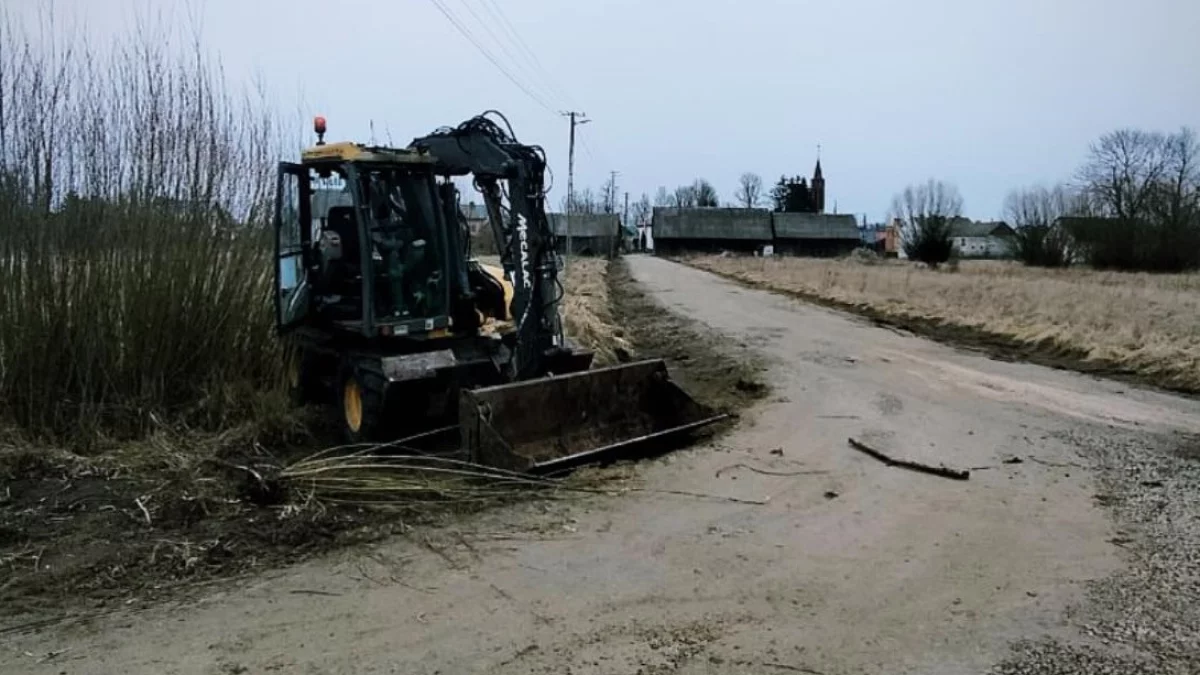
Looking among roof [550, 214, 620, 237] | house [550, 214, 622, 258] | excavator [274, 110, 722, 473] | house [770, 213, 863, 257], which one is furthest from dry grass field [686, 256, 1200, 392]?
house [770, 213, 863, 257]

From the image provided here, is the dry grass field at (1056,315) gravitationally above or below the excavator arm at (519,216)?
below

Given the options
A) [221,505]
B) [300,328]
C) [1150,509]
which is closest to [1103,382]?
[1150,509]

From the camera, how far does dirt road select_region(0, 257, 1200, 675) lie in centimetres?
426

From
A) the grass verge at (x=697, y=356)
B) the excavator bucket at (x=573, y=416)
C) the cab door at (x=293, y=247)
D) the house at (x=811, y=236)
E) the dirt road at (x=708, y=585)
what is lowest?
the dirt road at (x=708, y=585)

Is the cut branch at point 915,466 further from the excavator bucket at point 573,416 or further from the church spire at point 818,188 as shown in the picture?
the church spire at point 818,188

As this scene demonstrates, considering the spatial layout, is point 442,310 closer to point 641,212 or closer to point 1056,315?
point 1056,315

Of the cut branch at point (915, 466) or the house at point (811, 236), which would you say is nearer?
the cut branch at point (915, 466)

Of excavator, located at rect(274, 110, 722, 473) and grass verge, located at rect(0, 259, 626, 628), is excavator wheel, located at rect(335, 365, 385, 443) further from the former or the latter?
grass verge, located at rect(0, 259, 626, 628)

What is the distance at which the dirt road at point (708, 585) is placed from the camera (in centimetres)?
426

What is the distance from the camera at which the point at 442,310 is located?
8289mm

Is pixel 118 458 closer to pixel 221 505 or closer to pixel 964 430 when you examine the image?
pixel 221 505

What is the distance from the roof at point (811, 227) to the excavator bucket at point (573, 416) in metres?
86.8

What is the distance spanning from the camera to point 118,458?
7316mm

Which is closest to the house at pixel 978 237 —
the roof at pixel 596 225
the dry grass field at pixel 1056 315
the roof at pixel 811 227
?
the roof at pixel 811 227
